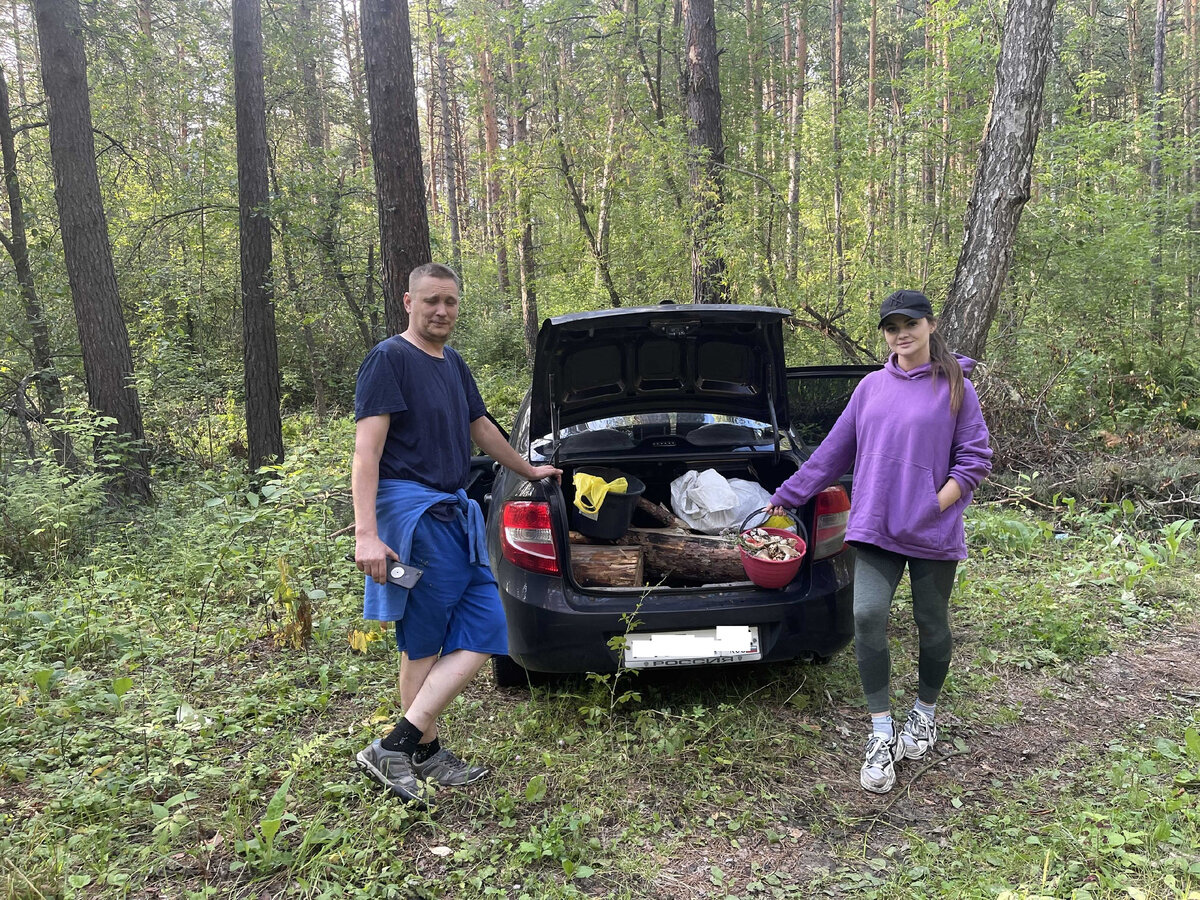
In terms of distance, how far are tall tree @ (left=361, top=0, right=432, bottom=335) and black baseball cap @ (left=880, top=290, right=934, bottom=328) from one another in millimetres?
4149

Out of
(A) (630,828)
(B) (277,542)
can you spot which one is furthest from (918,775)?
(B) (277,542)

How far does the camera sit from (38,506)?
241 inches

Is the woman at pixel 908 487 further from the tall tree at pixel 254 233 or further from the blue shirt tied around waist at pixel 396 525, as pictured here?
the tall tree at pixel 254 233

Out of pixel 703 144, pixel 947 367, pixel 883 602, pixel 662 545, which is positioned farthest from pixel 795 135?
pixel 883 602

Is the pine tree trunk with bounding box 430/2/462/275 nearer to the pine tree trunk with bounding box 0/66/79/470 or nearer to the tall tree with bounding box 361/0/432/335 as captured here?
the pine tree trunk with bounding box 0/66/79/470

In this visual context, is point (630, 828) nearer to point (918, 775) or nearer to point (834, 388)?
point (918, 775)

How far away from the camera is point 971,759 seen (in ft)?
10.5

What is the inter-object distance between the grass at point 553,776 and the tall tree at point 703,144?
5.77m

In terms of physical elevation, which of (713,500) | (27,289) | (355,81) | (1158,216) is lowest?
(713,500)

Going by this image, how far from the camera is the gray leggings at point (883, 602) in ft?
9.98

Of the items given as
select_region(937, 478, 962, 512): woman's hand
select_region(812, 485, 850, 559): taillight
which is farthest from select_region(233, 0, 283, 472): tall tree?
select_region(937, 478, 962, 512): woman's hand

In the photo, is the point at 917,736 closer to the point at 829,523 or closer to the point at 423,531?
the point at 829,523

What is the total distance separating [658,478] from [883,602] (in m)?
1.61

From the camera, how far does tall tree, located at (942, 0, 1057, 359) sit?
23.7ft
